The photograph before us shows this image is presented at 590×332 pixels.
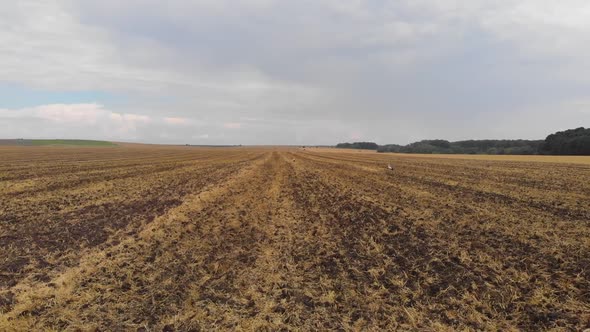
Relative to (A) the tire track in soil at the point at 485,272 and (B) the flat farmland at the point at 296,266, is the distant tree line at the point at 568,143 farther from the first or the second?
(A) the tire track in soil at the point at 485,272

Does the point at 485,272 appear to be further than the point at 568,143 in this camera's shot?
No

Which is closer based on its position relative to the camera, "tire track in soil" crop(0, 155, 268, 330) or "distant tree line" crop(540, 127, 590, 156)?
"tire track in soil" crop(0, 155, 268, 330)

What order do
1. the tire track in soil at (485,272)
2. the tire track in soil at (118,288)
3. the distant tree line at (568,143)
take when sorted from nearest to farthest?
the tire track in soil at (118,288) < the tire track in soil at (485,272) < the distant tree line at (568,143)

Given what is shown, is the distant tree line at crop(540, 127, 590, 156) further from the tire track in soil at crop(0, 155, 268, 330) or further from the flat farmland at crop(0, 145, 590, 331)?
the tire track in soil at crop(0, 155, 268, 330)

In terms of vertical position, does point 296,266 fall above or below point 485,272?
below

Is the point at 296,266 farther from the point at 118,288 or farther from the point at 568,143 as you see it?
the point at 568,143

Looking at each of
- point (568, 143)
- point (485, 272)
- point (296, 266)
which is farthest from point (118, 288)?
point (568, 143)

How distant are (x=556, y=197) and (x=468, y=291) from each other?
1309 centimetres

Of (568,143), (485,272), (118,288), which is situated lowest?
(118,288)

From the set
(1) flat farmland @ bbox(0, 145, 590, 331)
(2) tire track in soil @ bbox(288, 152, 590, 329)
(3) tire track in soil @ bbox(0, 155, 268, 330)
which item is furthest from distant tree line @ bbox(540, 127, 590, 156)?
(3) tire track in soil @ bbox(0, 155, 268, 330)

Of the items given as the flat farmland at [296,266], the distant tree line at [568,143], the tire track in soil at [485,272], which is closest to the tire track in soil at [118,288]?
the flat farmland at [296,266]

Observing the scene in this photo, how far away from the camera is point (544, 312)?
5.27 m

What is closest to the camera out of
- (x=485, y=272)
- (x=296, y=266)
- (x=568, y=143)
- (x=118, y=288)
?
(x=118, y=288)

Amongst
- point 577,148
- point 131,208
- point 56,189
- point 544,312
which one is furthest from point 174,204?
point 577,148
